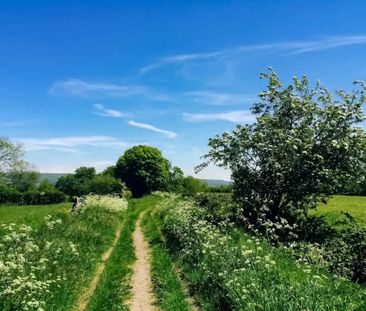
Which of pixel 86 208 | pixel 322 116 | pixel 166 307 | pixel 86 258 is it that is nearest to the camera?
pixel 166 307

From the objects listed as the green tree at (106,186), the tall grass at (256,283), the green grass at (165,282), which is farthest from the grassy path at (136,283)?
the green tree at (106,186)

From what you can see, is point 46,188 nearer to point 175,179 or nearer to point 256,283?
point 175,179

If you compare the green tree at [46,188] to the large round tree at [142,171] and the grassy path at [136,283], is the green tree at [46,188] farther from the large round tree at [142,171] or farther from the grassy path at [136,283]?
the grassy path at [136,283]

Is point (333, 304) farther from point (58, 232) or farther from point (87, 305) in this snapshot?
point (58, 232)

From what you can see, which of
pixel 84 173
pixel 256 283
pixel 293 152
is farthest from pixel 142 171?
pixel 256 283

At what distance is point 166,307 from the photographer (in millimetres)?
11648

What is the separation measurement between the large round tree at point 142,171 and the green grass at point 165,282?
242ft

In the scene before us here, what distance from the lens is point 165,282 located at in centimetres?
1410

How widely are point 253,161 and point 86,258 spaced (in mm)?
11133

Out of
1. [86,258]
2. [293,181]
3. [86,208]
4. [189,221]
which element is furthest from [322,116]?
[86,208]

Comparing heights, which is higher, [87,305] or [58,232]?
[58,232]

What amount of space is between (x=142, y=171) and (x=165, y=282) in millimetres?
82697

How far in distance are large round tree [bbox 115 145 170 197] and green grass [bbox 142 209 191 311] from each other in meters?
73.9

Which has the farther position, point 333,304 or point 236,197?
point 236,197
